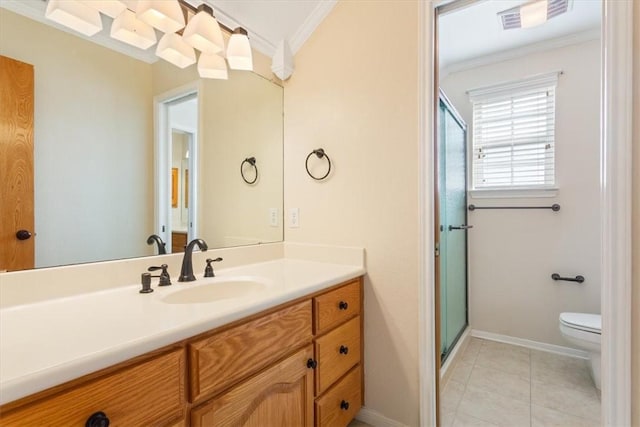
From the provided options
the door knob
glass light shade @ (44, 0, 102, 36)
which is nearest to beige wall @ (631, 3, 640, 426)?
glass light shade @ (44, 0, 102, 36)

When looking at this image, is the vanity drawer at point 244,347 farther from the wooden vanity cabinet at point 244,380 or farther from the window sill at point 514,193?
the window sill at point 514,193

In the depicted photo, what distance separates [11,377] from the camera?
51cm

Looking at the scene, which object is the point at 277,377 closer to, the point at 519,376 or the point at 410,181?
the point at 410,181

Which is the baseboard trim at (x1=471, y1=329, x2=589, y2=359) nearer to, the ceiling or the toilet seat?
the toilet seat

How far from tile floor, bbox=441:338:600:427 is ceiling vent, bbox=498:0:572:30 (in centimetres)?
238

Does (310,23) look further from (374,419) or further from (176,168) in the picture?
(374,419)

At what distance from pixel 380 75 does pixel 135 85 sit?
3.61 feet

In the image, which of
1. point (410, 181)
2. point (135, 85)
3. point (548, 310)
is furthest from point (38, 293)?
point (548, 310)

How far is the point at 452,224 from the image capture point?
87.6 inches

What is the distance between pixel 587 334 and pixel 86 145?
281cm

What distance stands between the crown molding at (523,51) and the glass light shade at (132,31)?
241 cm

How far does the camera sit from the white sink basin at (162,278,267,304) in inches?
45.8

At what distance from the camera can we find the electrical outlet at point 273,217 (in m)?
1.82

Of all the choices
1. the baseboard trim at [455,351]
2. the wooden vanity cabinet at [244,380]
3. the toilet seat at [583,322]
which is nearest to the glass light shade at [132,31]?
the wooden vanity cabinet at [244,380]
